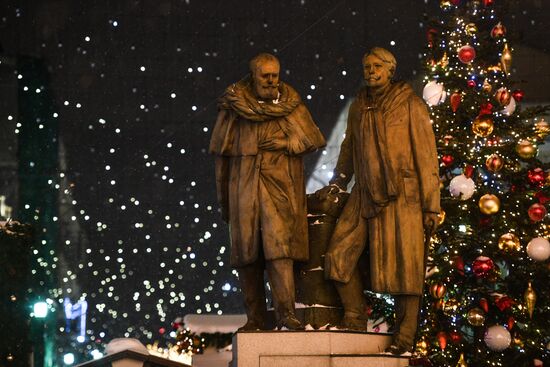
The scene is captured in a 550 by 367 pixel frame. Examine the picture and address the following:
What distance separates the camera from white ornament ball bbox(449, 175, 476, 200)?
52.8 ft

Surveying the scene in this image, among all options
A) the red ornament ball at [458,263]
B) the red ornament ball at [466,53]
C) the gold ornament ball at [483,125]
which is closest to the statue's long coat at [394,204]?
the red ornament ball at [458,263]

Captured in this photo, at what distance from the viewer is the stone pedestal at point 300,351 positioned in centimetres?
1124

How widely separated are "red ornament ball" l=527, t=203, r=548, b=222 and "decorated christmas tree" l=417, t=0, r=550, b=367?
0.01 metres

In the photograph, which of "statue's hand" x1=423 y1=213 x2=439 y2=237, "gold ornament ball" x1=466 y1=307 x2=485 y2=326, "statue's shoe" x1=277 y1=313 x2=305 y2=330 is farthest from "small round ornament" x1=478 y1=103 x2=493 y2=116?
"statue's shoe" x1=277 y1=313 x2=305 y2=330

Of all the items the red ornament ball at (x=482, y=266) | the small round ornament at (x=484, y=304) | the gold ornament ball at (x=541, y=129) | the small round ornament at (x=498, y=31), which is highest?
the small round ornament at (x=498, y=31)

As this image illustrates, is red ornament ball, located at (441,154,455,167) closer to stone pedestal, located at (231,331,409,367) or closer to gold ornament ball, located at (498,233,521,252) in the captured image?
gold ornament ball, located at (498,233,521,252)


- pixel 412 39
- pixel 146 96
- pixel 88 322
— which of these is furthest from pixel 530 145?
pixel 88 322

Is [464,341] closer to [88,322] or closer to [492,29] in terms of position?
[492,29]

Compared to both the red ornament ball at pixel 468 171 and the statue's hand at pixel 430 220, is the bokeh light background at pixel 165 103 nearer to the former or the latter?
the red ornament ball at pixel 468 171

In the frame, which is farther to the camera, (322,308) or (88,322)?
(88,322)

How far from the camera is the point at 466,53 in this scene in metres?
16.8

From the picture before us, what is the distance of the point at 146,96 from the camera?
1390 inches

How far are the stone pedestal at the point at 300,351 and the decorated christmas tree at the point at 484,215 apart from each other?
4267 millimetres

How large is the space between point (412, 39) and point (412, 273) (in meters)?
20.0
